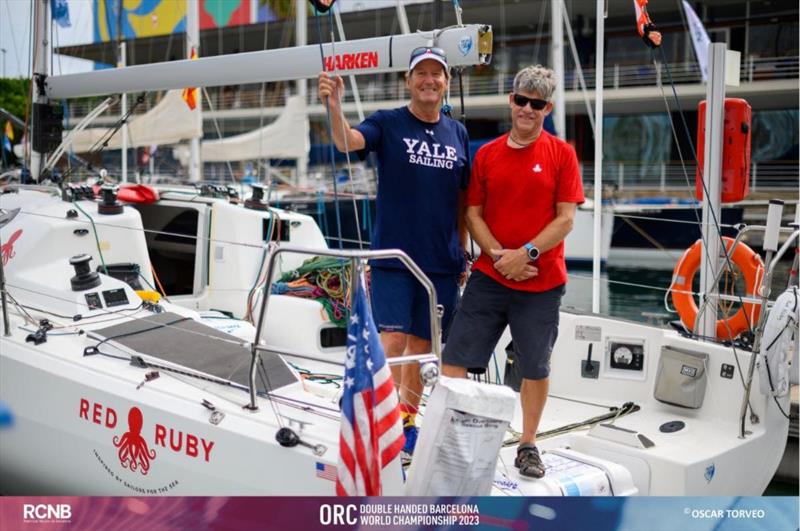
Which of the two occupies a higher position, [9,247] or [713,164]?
[713,164]

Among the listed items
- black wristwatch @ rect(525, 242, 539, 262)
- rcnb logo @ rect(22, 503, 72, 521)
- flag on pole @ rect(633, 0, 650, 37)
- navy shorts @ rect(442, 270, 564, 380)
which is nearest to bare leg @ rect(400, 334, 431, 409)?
navy shorts @ rect(442, 270, 564, 380)

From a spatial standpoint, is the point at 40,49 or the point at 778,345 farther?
the point at 40,49

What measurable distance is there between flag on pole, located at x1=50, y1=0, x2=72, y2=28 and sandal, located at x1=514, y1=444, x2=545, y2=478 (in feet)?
17.3

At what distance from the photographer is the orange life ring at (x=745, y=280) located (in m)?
5.14

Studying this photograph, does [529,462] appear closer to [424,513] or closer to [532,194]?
[424,513]

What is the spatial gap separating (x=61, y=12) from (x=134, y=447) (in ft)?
15.8

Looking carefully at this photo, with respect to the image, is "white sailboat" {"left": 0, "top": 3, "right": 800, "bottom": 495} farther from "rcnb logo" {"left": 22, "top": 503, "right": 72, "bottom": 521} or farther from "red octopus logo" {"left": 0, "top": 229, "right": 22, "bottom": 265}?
"rcnb logo" {"left": 22, "top": 503, "right": 72, "bottom": 521}

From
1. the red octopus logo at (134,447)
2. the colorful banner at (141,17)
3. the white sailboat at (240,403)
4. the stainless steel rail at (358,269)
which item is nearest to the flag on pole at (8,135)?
the colorful banner at (141,17)

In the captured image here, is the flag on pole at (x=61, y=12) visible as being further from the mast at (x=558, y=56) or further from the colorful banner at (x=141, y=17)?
the mast at (x=558, y=56)

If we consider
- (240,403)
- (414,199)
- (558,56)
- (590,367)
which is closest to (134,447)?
(240,403)

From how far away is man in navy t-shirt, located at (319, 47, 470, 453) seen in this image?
346 cm

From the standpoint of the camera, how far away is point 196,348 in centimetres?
401

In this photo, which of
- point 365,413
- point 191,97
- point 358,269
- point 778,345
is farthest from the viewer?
point 191,97

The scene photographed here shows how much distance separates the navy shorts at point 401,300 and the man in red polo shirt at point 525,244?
0.17 meters
